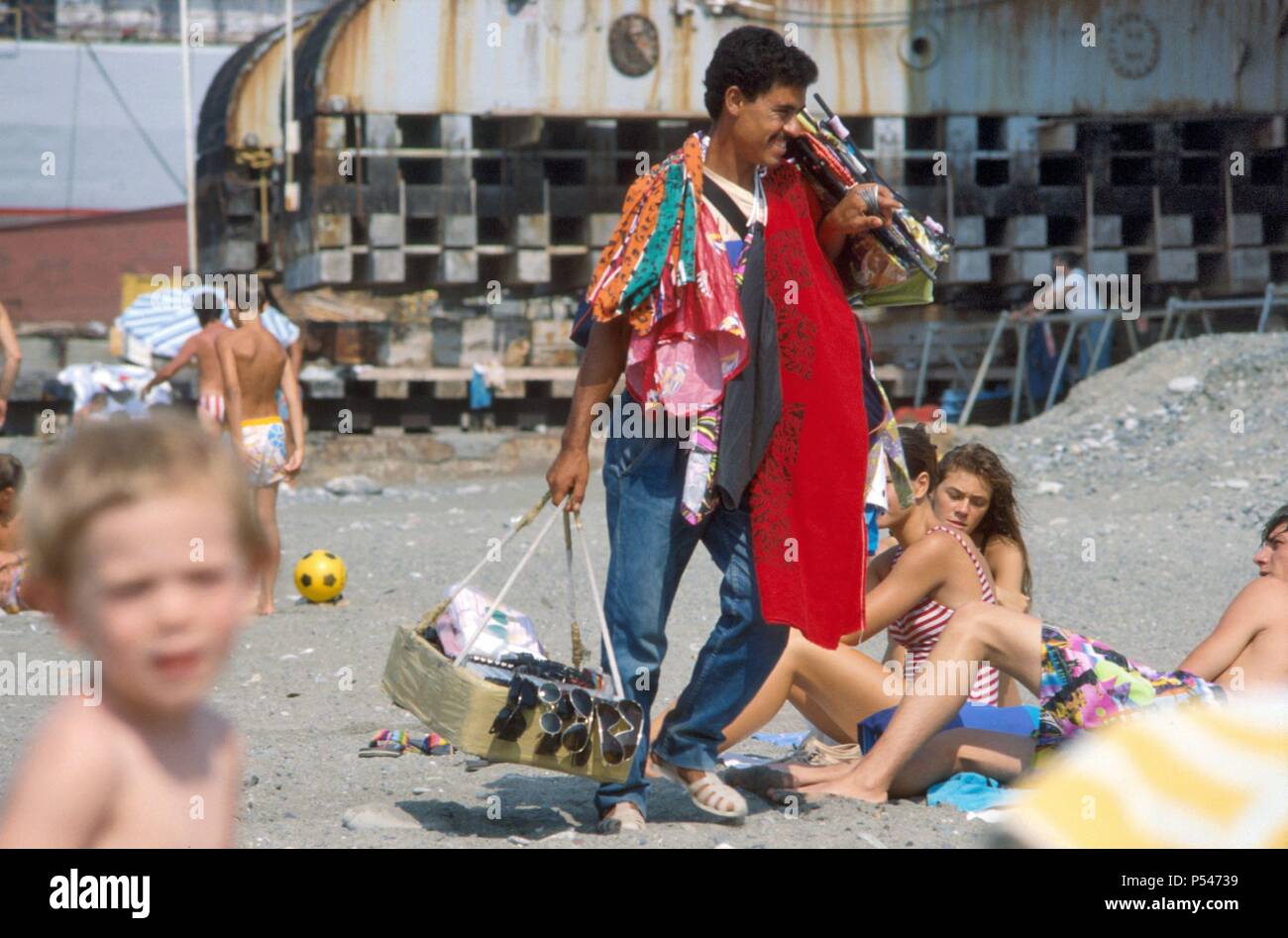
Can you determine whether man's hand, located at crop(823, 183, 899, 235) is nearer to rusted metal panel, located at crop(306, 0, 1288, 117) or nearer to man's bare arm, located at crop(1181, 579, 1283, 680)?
man's bare arm, located at crop(1181, 579, 1283, 680)

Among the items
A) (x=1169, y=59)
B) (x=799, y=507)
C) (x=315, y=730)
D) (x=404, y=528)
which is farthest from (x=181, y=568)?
(x=1169, y=59)

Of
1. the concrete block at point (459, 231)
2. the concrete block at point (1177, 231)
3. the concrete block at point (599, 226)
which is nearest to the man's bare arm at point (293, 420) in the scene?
the concrete block at point (459, 231)

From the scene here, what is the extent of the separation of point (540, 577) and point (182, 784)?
7039mm

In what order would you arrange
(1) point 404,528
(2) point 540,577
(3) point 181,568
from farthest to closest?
(1) point 404,528, (2) point 540,577, (3) point 181,568

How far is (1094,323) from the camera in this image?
1783 cm

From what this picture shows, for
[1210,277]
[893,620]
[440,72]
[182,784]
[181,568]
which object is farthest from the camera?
[1210,277]

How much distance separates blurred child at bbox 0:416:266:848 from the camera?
1742mm

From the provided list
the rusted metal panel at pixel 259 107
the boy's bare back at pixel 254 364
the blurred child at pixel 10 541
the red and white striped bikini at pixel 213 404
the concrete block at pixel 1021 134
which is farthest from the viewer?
the rusted metal panel at pixel 259 107

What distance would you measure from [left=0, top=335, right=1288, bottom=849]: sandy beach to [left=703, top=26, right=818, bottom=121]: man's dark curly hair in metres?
1.97

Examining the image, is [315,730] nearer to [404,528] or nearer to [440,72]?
[404,528]

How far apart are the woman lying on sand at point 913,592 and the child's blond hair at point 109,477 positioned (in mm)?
3352

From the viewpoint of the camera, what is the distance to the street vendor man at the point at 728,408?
14.0ft

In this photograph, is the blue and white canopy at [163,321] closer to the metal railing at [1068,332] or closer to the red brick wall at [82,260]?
the metal railing at [1068,332]

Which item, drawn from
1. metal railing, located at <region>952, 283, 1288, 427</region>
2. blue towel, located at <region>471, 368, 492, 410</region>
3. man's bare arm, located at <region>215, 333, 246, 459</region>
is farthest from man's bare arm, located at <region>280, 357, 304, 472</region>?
metal railing, located at <region>952, 283, 1288, 427</region>
